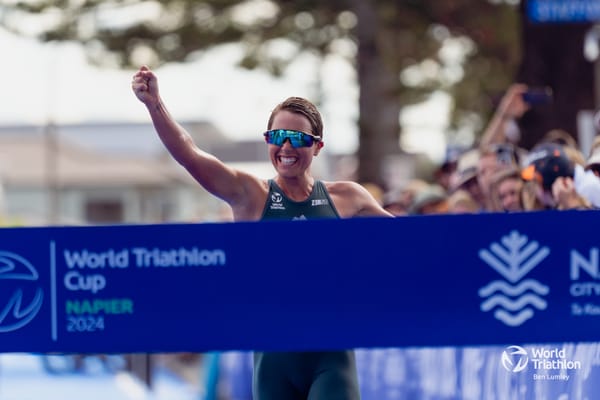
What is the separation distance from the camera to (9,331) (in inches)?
211

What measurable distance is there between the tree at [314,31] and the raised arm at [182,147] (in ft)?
53.3

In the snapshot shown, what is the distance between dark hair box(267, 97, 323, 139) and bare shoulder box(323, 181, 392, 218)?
0.83 ft

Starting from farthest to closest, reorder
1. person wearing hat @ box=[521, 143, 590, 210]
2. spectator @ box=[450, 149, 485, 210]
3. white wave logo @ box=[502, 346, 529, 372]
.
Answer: spectator @ box=[450, 149, 485, 210], person wearing hat @ box=[521, 143, 590, 210], white wave logo @ box=[502, 346, 529, 372]

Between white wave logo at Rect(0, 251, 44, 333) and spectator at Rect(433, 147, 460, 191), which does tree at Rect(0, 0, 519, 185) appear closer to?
spectator at Rect(433, 147, 460, 191)

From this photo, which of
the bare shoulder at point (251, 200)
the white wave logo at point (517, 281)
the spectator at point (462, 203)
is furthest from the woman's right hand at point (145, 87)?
the spectator at point (462, 203)

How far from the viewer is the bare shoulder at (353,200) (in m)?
5.93

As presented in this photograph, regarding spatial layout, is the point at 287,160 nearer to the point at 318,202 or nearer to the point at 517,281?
A: the point at 318,202

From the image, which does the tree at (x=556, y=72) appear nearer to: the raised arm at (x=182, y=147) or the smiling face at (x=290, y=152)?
the smiling face at (x=290, y=152)

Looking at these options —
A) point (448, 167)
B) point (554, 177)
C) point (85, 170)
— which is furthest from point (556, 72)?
point (85, 170)

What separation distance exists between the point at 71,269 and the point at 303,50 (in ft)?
66.3

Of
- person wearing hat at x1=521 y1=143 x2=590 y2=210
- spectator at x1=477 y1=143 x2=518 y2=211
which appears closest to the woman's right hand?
person wearing hat at x1=521 y1=143 x2=590 y2=210

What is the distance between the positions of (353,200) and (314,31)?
19019 mm

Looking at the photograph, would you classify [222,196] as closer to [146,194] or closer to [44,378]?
[44,378]

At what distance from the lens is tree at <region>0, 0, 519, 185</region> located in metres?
22.1
